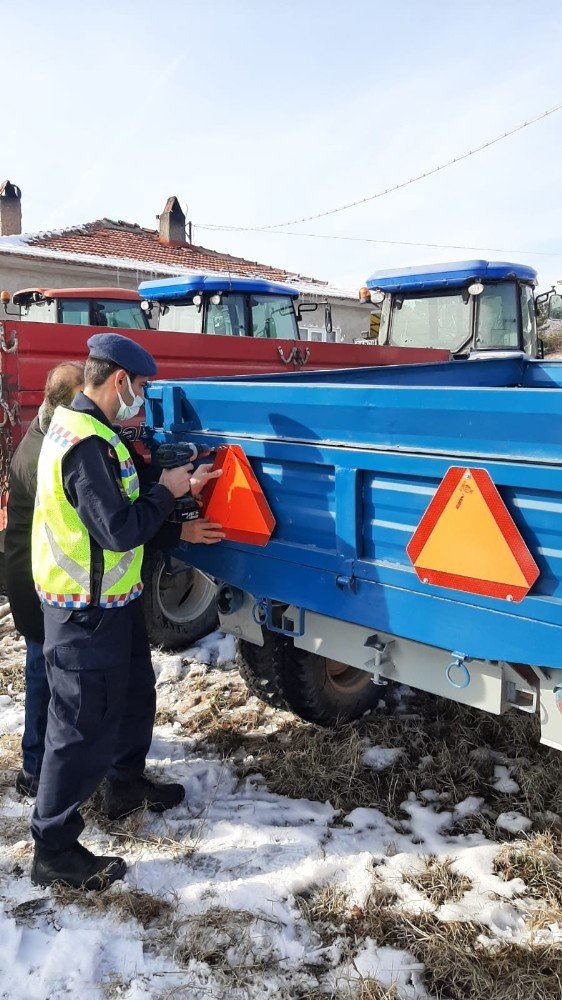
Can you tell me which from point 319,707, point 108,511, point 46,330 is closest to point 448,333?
point 46,330

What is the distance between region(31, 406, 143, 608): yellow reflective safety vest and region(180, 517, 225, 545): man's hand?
313 mm

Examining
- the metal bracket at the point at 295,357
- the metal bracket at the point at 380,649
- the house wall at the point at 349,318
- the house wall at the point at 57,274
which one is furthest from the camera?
the house wall at the point at 349,318

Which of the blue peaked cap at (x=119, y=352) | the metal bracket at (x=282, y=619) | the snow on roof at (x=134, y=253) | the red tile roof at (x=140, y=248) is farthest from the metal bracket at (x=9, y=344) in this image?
the red tile roof at (x=140, y=248)

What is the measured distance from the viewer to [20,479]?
2568 mm

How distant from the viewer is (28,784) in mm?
2707

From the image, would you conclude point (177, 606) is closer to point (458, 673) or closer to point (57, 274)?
point (458, 673)

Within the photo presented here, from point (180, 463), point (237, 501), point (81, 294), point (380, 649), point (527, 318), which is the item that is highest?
point (81, 294)

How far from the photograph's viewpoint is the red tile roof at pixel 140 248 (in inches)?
600

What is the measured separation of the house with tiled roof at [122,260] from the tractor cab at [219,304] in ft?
17.3

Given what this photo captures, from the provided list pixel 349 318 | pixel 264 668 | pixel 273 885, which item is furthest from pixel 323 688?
pixel 349 318

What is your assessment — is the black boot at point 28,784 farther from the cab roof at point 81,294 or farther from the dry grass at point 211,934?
the cab roof at point 81,294

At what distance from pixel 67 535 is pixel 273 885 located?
1254mm

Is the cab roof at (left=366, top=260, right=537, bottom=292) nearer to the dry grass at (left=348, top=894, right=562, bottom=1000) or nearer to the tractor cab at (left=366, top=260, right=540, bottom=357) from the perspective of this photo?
the tractor cab at (left=366, top=260, right=540, bottom=357)

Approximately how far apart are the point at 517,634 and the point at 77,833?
153 centimetres
